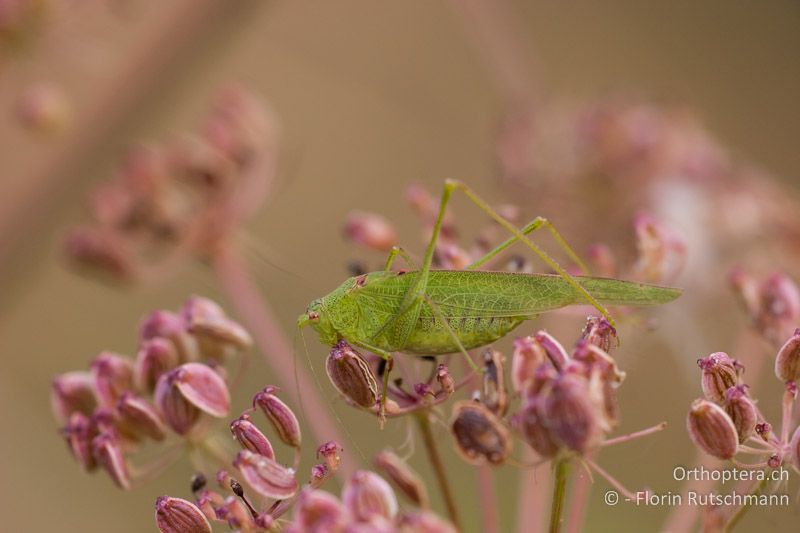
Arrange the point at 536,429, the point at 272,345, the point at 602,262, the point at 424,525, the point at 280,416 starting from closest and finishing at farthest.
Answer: the point at 424,525
the point at 536,429
the point at 280,416
the point at 602,262
the point at 272,345

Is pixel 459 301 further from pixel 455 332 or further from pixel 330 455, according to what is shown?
pixel 330 455

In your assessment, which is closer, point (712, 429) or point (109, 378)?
point (712, 429)

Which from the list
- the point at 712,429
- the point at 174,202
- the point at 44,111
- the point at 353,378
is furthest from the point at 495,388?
the point at 44,111

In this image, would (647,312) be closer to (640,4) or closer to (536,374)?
(536,374)

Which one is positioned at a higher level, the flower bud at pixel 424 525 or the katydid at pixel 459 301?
the katydid at pixel 459 301

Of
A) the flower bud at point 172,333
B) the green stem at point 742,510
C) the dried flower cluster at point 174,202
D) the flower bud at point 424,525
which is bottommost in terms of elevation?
the flower bud at point 424,525

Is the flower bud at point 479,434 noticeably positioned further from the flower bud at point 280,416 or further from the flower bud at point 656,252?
the flower bud at point 656,252

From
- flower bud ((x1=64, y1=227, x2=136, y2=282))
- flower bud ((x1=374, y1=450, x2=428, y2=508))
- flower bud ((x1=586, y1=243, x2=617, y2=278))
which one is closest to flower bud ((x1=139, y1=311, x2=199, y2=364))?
flower bud ((x1=374, y1=450, x2=428, y2=508))

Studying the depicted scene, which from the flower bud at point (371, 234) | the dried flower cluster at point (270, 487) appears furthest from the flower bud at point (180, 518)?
the flower bud at point (371, 234)
